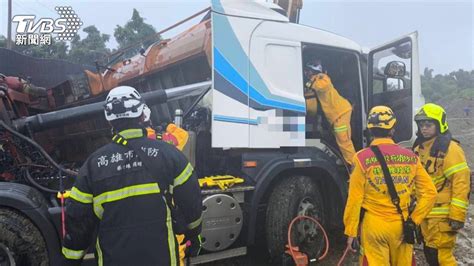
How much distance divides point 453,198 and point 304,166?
1.38 meters

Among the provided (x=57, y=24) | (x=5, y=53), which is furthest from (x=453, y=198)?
(x=57, y=24)

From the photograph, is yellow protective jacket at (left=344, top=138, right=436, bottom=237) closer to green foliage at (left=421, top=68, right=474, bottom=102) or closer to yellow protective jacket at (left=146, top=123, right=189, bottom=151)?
yellow protective jacket at (left=146, top=123, right=189, bottom=151)

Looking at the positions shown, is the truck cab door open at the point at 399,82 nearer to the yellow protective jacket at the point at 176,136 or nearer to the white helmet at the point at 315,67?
the white helmet at the point at 315,67

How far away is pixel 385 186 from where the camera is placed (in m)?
3.03

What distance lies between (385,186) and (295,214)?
146 cm

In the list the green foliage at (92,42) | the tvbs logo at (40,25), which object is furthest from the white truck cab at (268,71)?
the tvbs logo at (40,25)

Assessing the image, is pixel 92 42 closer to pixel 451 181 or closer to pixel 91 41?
pixel 91 41

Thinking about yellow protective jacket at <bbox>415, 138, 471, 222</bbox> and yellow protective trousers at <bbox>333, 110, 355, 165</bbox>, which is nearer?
yellow protective jacket at <bbox>415, 138, 471, 222</bbox>

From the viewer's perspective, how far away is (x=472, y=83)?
5547 centimetres

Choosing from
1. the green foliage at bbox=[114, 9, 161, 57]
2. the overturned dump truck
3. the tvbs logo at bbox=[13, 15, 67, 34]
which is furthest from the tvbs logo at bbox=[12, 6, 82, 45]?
the overturned dump truck

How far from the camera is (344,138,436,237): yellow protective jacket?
9.96 ft

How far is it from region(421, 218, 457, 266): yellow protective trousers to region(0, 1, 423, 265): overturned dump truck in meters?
1.13

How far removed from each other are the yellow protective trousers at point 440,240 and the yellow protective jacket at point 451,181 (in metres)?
0.07

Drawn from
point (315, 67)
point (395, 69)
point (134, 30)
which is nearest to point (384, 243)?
point (315, 67)
